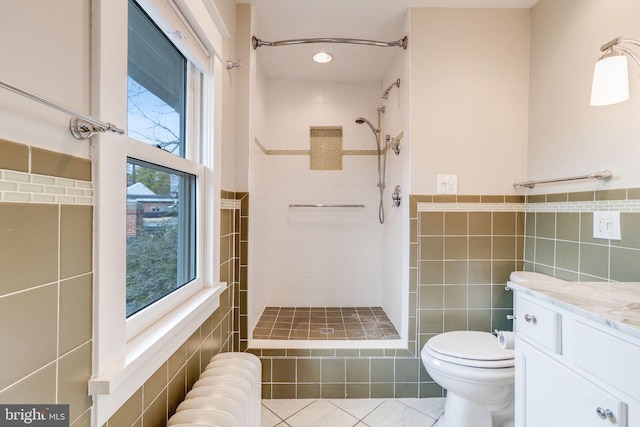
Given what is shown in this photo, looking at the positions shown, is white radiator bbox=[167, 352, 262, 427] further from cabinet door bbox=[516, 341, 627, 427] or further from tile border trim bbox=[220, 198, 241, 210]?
cabinet door bbox=[516, 341, 627, 427]

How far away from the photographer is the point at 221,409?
91 cm

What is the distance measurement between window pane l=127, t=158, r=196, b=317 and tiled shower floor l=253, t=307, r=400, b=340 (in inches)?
38.9

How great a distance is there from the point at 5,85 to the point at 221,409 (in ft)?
3.15

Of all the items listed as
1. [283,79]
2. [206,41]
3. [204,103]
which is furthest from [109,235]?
[283,79]

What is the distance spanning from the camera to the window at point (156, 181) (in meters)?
0.92

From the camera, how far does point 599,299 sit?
0.94 m

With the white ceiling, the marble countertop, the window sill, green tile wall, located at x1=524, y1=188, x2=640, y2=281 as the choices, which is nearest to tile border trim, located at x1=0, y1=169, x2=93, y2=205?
the window sill

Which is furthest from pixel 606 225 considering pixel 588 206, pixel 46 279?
pixel 46 279

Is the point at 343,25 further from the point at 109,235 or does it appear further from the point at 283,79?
the point at 109,235

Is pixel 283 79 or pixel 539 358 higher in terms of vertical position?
pixel 283 79

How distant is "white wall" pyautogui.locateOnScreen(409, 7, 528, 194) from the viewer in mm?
1833

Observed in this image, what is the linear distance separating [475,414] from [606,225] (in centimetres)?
111

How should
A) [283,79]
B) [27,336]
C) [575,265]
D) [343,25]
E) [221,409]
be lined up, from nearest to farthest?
[27,336]
[221,409]
[575,265]
[343,25]
[283,79]

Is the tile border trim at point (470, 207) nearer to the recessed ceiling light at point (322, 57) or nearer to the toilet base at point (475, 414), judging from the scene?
the toilet base at point (475, 414)
